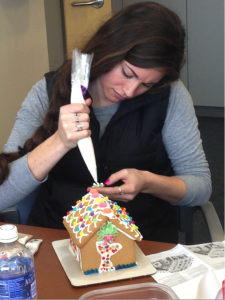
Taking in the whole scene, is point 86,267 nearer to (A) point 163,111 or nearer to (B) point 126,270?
(B) point 126,270

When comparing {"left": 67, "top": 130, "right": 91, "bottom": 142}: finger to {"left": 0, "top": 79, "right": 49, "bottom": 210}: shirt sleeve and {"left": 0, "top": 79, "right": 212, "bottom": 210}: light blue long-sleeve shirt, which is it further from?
{"left": 0, "top": 79, "right": 212, "bottom": 210}: light blue long-sleeve shirt

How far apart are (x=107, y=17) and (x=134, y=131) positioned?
1.21ft

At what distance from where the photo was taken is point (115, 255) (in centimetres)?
75

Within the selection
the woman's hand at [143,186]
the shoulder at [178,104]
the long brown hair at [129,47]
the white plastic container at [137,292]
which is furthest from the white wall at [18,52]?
the white plastic container at [137,292]

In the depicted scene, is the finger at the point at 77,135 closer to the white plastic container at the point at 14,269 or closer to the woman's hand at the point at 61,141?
the woman's hand at the point at 61,141

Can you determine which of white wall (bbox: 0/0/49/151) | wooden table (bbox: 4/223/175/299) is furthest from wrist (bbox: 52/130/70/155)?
white wall (bbox: 0/0/49/151)

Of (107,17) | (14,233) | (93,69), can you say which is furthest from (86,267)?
(107,17)

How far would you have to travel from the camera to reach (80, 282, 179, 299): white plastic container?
64 centimetres

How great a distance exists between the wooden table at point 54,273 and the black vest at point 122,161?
261 mm

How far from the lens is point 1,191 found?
104cm

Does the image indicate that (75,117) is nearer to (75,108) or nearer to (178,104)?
(75,108)

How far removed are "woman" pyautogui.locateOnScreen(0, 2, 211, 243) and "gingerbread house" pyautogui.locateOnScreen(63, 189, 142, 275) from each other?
0.18 meters

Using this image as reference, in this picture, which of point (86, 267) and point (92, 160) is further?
point (92, 160)

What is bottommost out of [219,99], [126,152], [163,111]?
[219,99]
